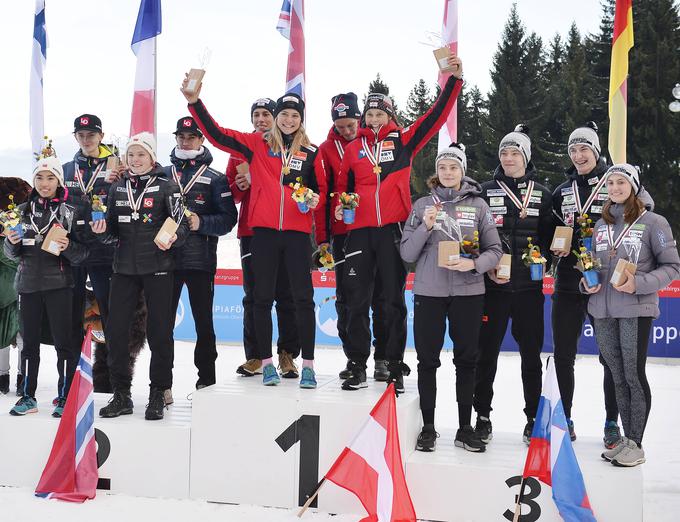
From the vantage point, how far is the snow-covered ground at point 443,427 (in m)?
4.19

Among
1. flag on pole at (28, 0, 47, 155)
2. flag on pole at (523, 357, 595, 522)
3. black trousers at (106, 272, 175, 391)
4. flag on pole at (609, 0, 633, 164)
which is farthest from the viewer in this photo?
flag on pole at (28, 0, 47, 155)

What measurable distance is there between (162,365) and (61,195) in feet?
5.19

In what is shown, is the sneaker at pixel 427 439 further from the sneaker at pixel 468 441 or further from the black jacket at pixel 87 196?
the black jacket at pixel 87 196

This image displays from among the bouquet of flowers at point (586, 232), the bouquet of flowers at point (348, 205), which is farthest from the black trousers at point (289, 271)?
the bouquet of flowers at point (586, 232)

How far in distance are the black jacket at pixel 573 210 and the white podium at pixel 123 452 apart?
2.72 metres

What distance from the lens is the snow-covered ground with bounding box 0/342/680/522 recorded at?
4.19m

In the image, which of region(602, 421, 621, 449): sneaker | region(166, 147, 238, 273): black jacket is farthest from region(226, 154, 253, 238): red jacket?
region(602, 421, 621, 449): sneaker

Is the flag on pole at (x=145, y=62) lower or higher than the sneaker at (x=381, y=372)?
higher

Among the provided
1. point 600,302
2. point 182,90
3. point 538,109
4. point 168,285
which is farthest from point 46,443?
point 538,109

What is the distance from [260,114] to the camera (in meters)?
5.73

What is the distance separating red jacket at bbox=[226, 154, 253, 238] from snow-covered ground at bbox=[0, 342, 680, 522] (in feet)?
4.21

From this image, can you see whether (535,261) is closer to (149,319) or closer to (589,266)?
(589,266)

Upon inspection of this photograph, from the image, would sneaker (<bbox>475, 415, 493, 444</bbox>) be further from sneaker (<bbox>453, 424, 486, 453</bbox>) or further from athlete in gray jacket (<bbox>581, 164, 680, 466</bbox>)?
athlete in gray jacket (<bbox>581, 164, 680, 466</bbox>)

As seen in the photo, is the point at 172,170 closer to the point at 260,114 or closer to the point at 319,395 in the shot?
the point at 260,114
